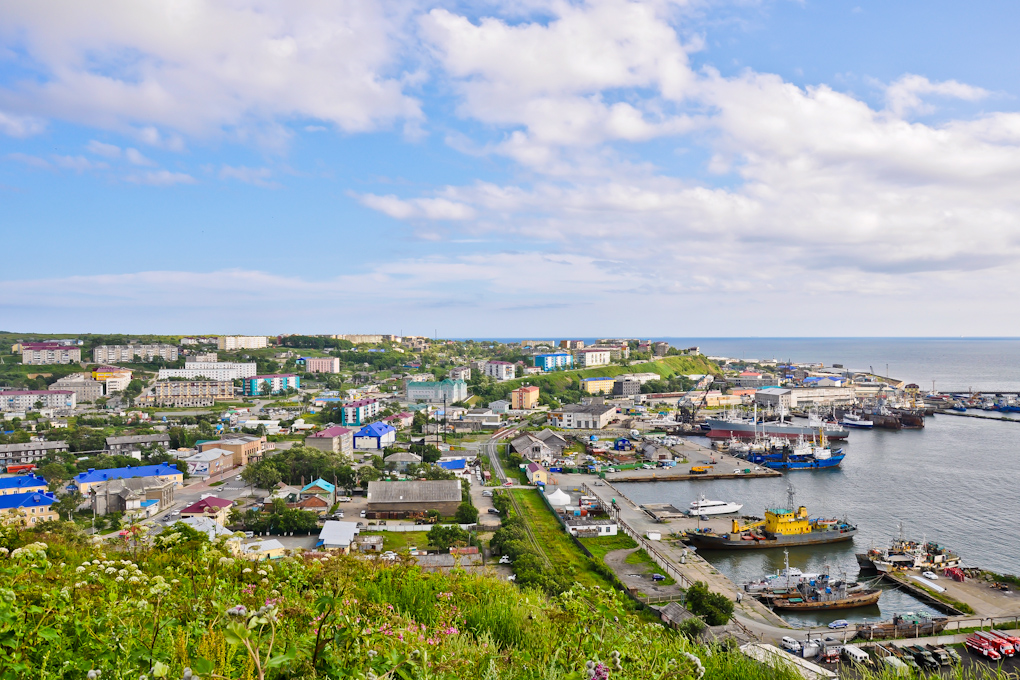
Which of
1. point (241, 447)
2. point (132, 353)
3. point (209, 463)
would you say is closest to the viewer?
point (209, 463)

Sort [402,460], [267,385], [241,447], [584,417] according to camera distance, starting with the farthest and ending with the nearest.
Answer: [267,385], [584,417], [241,447], [402,460]

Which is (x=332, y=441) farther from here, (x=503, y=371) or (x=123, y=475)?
(x=503, y=371)

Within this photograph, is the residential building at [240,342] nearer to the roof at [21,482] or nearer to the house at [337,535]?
the roof at [21,482]

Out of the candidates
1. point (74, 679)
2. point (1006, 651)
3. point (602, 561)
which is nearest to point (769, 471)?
point (602, 561)

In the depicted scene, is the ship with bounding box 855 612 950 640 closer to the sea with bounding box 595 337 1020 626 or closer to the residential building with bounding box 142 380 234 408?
the sea with bounding box 595 337 1020 626

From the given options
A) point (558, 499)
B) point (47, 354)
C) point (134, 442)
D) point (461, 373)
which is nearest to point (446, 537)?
point (558, 499)

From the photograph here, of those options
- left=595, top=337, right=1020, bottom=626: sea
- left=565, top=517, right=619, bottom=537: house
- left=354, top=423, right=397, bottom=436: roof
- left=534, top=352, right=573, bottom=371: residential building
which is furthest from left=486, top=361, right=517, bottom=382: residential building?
left=565, top=517, right=619, bottom=537: house
